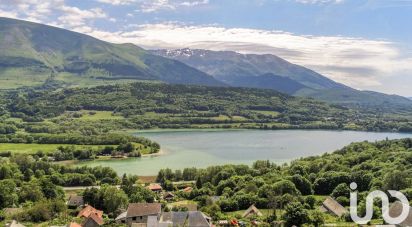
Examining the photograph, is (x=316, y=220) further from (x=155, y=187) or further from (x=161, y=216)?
(x=155, y=187)

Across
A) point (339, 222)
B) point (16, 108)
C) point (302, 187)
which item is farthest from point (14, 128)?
point (339, 222)

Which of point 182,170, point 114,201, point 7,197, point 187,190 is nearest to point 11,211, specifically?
point 7,197

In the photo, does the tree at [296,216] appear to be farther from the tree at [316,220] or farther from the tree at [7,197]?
the tree at [7,197]

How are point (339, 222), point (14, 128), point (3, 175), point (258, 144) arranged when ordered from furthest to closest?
point (14, 128)
point (258, 144)
point (3, 175)
point (339, 222)

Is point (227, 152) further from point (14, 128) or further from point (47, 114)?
point (47, 114)

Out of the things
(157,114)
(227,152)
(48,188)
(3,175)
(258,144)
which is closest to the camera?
(48,188)

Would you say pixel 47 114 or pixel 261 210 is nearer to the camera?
pixel 261 210

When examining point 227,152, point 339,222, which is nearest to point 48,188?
point 339,222
